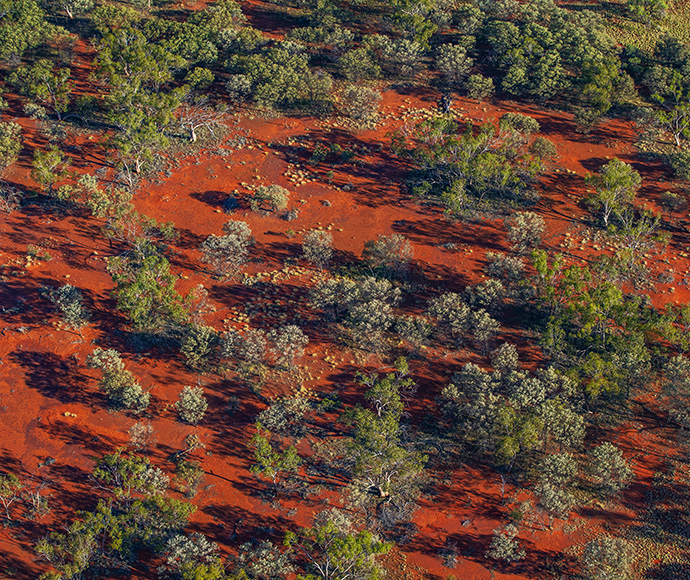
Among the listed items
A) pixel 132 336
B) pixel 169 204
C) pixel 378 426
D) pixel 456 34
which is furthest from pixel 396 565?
pixel 456 34

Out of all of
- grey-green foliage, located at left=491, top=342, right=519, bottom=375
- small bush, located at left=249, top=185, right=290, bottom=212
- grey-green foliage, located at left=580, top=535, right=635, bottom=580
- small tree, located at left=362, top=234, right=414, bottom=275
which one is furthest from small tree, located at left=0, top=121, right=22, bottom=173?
grey-green foliage, located at left=580, top=535, right=635, bottom=580

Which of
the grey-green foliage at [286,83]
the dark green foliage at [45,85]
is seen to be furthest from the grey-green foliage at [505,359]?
the dark green foliage at [45,85]

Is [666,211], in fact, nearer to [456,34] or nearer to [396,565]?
[456,34]

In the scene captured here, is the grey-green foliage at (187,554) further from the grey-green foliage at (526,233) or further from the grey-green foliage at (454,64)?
the grey-green foliage at (454,64)

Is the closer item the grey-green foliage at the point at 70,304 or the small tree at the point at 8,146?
the grey-green foliage at the point at 70,304

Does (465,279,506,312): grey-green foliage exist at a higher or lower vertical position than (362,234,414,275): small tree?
lower

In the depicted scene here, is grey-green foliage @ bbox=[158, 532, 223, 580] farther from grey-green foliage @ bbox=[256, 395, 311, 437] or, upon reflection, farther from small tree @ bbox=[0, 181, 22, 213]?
small tree @ bbox=[0, 181, 22, 213]

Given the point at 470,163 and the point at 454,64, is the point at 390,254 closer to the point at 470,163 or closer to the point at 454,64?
the point at 470,163
